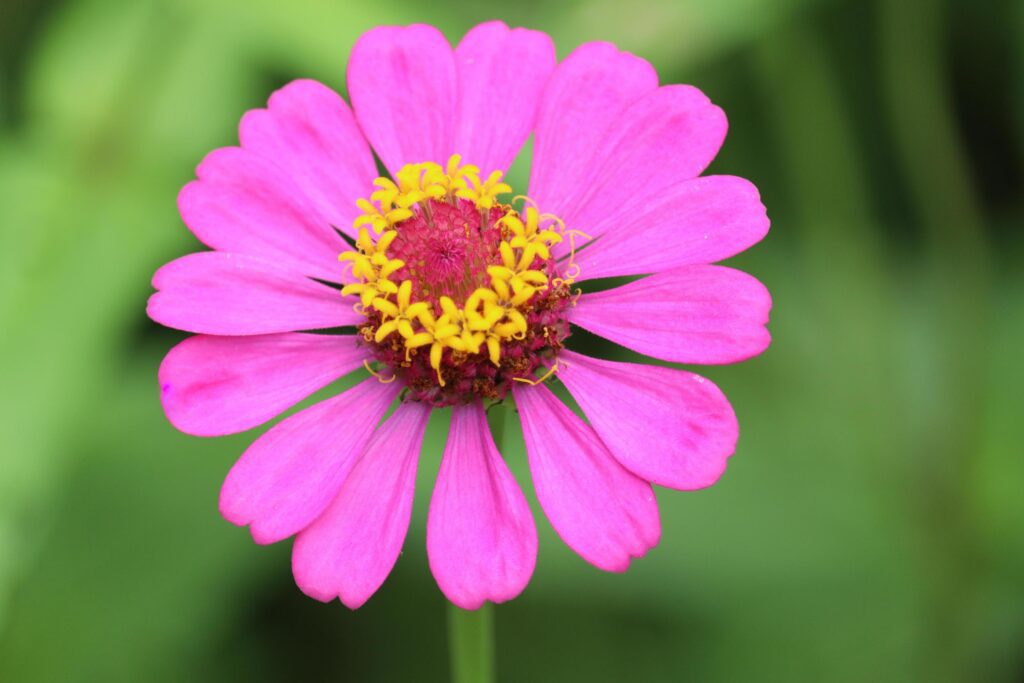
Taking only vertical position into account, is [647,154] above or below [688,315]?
above

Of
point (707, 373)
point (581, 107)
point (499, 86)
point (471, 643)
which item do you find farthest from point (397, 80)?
point (707, 373)

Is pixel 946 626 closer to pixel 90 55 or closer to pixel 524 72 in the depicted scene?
pixel 524 72

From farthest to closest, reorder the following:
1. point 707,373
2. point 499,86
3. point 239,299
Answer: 1. point 707,373
2. point 499,86
3. point 239,299

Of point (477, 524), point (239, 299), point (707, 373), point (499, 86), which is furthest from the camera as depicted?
point (707, 373)

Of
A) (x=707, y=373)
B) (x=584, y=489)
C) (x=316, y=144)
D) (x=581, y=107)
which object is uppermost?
(x=316, y=144)

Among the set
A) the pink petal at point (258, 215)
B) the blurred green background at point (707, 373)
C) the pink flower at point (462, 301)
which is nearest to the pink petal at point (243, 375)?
the pink flower at point (462, 301)

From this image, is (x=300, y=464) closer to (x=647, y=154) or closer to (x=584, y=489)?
(x=584, y=489)

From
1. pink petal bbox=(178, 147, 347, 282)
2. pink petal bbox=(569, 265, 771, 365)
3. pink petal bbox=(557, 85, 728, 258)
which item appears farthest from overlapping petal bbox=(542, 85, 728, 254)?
pink petal bbox=(178, 147, 347, 282)
